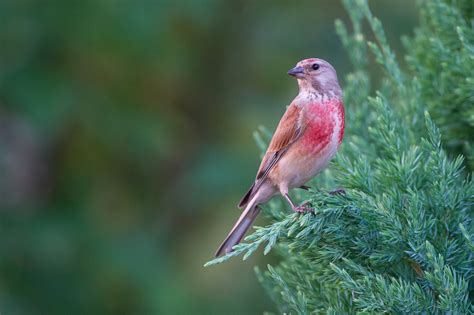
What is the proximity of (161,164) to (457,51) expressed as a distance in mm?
5319

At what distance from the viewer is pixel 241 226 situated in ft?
11.9

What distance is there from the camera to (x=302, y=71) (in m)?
4.18

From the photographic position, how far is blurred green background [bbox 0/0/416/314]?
278 inches

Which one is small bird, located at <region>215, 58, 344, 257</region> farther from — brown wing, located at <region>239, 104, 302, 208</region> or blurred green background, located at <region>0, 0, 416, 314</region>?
blurred green background, located at <region>0, 0, 416, 314</region>

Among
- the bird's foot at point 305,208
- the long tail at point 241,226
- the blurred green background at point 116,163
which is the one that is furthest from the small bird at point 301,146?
the blurred green background at point 116,163

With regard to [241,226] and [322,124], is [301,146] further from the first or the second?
[241,226]

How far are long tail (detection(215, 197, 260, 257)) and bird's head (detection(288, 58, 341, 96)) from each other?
2.69 ft

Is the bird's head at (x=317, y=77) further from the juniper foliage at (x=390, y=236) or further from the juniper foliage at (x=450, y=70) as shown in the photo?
the juniper foliage at (x=390, y=236)

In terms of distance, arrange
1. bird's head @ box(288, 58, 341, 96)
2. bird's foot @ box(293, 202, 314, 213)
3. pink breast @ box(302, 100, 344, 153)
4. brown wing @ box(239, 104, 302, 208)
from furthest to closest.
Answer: bird's head @ box(288, 58, 341, 96)
brown wing @ box(239, 104, 302, 208)
pink breast @ box(302, 100, 344, 153)
bird's foot @ box(293, 202, 314, 213)

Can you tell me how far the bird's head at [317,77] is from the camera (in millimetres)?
4078

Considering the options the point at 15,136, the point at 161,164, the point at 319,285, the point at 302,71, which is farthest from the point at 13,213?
the point at 319,285

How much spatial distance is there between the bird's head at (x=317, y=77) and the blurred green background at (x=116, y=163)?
3.16 meters

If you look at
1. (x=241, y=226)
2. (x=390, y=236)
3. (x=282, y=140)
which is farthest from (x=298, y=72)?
(x=390, y=236)

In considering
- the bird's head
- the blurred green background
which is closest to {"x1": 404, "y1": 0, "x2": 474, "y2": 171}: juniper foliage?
the bird's head
